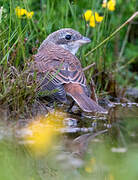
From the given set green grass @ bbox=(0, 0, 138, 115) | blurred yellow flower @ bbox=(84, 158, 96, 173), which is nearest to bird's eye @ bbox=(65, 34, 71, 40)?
green grass @ bbox=(0, 0, 138, 115)

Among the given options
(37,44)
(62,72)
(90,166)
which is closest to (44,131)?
(62,72)

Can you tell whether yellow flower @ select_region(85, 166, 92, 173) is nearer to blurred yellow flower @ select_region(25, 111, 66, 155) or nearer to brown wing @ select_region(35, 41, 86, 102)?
blurred yellow flower @ select_region(25, 111, 66, 155)

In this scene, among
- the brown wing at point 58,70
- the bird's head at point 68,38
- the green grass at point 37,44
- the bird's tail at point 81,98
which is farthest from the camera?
the bird's head at point 68,38

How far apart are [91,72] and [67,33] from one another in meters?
0.56

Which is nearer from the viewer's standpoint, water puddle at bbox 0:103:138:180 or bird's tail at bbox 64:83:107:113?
water puddle at bbox 0:103:138:180

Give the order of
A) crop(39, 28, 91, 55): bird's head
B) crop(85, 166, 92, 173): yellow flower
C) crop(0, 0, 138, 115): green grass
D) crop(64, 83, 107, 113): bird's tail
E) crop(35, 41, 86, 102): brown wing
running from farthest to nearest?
crop(39, 28, 91, 55): bird's head < crop(35, 41, 86, 102): brown wing < crop(64, 83, 107, 113): bird's tail < crop(0, 0, 138, 115): green grass < crop(85, 166, 92, 173): yellow flower

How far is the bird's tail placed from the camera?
4.54 meters

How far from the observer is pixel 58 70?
447 centimetres

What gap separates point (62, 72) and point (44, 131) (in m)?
0.86

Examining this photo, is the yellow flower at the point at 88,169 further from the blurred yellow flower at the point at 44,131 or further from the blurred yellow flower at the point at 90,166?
the blurred yellow flower at the point at 44,131

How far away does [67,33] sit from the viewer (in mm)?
5613

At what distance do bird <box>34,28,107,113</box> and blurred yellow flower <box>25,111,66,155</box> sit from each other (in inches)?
8.3

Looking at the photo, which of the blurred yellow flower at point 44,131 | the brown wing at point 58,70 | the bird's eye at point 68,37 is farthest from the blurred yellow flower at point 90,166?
the bird's eye at point 68,37

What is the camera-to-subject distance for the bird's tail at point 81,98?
4.54m
